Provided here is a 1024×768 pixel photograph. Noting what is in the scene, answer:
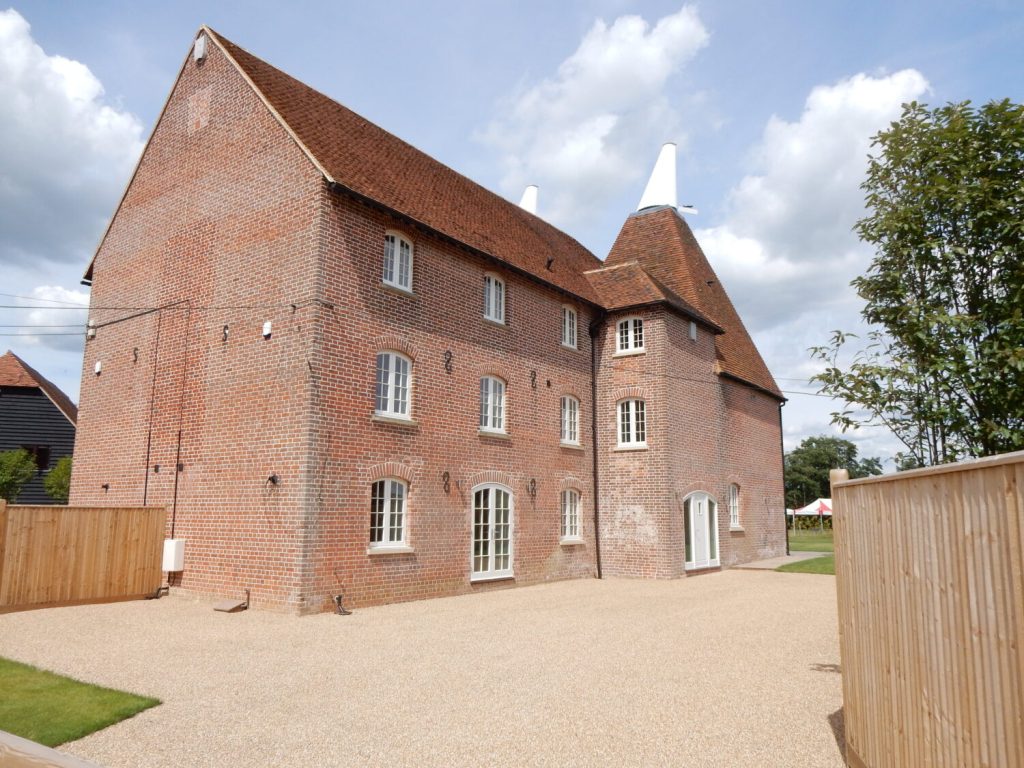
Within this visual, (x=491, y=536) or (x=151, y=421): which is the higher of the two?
(x=151, y=421)

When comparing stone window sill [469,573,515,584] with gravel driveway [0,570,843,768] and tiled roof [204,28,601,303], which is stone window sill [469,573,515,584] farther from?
tiled roof [204,28,601,303]

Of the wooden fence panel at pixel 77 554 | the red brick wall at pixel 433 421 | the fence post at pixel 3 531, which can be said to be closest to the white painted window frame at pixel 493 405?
the red brick wall at pixel 433 421

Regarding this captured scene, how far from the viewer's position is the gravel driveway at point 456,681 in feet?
18.2

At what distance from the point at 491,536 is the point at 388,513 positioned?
3201 millimetres

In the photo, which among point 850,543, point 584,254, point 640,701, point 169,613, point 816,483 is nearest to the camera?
point 850,543

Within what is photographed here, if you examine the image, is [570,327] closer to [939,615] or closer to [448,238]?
[448,238]

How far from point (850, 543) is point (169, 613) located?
11229mm

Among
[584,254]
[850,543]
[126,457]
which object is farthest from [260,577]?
[584,254]

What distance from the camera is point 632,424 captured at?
20.8 metres

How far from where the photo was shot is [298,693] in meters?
7.20

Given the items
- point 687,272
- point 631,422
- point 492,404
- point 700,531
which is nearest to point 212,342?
point 492,404

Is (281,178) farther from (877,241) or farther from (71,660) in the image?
(877,241)

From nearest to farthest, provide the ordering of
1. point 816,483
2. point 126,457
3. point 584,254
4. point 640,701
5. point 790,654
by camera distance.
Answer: point 640,701 < point 790,654 < point 126,457 < point 584,254 < point 816,483

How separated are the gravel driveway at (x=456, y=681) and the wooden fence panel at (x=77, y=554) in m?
0.52
